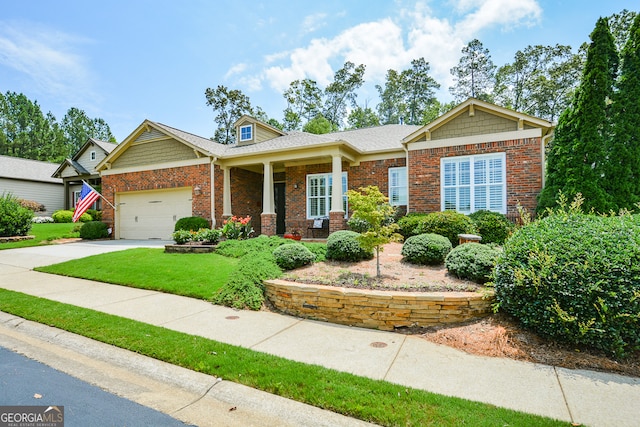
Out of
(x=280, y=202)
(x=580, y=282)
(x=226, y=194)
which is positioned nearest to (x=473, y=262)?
(x=580, y=282)

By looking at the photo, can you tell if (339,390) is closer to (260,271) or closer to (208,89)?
(260,271)

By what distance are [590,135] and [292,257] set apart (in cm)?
836

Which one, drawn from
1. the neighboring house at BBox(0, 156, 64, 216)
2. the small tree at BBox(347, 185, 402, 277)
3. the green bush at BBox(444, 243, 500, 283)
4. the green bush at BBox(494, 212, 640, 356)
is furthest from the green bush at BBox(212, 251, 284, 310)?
the neighboring house at BBox(0, 156, 64, 216)

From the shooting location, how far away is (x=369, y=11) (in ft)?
29.9

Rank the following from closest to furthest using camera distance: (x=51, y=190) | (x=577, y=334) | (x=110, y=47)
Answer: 1. (x=577, y=334)
2. (x=110, y=47)
3. (x=51, y=190)

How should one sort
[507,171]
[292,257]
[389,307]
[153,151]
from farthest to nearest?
→ [153,151], [507,171], [292,257], [389,307]

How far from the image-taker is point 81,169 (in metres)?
24.7

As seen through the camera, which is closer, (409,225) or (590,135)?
(590,135)

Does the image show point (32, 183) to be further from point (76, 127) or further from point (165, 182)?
point (76, 127)

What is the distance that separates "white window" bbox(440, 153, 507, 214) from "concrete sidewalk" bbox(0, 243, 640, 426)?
7.26m

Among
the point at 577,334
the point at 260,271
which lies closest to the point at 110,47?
the point at 260,271

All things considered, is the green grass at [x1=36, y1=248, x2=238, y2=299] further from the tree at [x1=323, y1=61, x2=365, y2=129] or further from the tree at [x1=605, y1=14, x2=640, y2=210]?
the tree at [x1=323, y1=61, x2=365, y2=129]

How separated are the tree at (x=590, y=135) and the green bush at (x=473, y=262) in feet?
13.8

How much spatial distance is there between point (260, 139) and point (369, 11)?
28.0 ft
